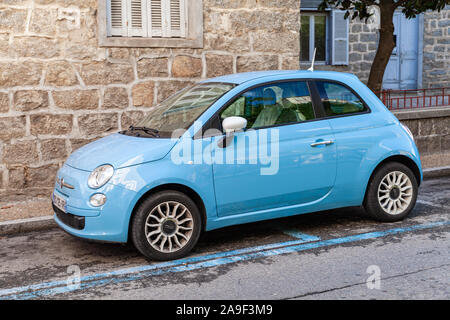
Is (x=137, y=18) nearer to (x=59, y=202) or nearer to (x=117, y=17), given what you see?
(x=117, y=17)

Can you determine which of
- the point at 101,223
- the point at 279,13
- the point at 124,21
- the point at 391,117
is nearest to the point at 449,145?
the point at 279,13

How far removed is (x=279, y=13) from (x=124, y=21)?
8.38 feet

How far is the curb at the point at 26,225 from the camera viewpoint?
6812 mm

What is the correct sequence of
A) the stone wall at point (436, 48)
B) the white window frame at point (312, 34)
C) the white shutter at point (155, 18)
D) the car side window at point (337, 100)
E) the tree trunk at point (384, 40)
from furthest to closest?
1. the stone wall at point (436, 48)
2. the white window frame at point (312, 34)
3. the tree trunk at point (384, 40)
4. the white shutter at point (155, 18)
5. the car side window at point (337, 100)

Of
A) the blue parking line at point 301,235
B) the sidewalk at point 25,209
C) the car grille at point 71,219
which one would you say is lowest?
the blue parking line at point 301,235

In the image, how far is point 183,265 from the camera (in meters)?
5.36

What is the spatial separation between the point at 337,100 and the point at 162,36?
4.00 m

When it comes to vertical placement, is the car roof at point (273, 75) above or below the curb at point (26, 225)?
above

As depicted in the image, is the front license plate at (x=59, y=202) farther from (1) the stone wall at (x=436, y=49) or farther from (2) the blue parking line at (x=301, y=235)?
(1) the stone wall at (x=436, y=49)

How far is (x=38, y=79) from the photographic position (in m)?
8.62

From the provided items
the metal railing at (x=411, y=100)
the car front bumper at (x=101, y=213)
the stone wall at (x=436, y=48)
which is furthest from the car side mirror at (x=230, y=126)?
the stone wall at (x=436, y=48)

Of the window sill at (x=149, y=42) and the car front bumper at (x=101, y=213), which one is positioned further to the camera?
the window sill at (x=149, y=42)

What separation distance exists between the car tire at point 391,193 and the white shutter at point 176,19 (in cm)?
441
